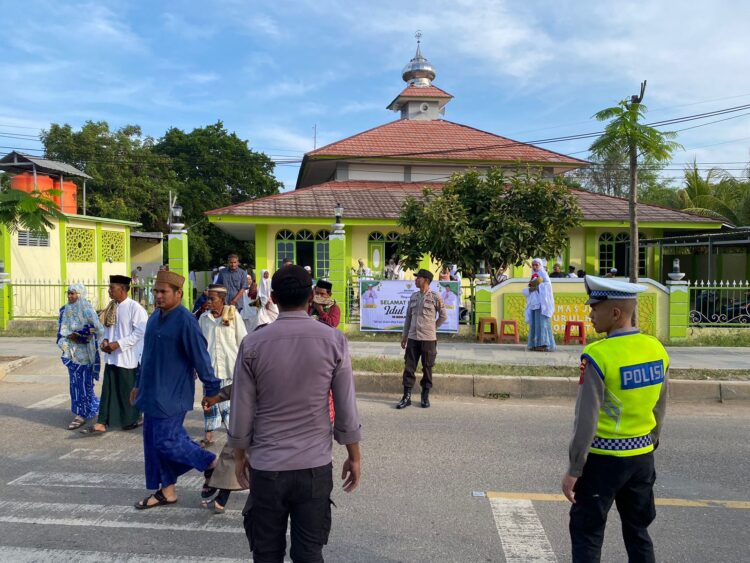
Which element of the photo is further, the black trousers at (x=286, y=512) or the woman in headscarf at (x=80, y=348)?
the woman in headscarf at (x=80, y=348)

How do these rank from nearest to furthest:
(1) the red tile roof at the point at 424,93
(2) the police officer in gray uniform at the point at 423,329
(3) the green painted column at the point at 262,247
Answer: (2) the police officer in gray uniform at the point at 423,329, (3) the green painted column at the point at 262,247, (1) the red tile roof at the point at 424,93

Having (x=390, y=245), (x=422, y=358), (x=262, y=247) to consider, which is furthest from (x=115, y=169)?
(x=422, y=358)

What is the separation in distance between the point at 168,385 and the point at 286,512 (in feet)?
6.68

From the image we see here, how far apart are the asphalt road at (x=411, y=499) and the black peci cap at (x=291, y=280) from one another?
1.91 metres

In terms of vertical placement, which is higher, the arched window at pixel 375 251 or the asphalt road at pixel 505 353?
the arched window at pixel 375 251

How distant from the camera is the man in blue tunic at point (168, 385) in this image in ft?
14.6

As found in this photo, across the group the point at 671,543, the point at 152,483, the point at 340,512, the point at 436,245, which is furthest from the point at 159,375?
the point at 436,245

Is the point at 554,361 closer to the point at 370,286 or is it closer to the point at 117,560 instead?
the point at 370,286

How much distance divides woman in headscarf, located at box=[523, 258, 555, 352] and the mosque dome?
1994cm

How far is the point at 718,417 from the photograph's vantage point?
759 centimetres

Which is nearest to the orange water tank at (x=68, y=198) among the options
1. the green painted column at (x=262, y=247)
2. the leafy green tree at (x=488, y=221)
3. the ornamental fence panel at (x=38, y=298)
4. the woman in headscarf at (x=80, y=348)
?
the ornamental fence panel at (x=38, y=298)

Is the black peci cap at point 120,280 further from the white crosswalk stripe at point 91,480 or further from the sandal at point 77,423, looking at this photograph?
the white crosswalk stripe at point 91,480

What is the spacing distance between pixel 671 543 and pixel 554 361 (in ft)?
22.1

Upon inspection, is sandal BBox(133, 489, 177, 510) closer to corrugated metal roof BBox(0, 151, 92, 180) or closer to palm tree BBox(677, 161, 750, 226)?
corrugated metal roof BBox(0, 151, 92, 180)
